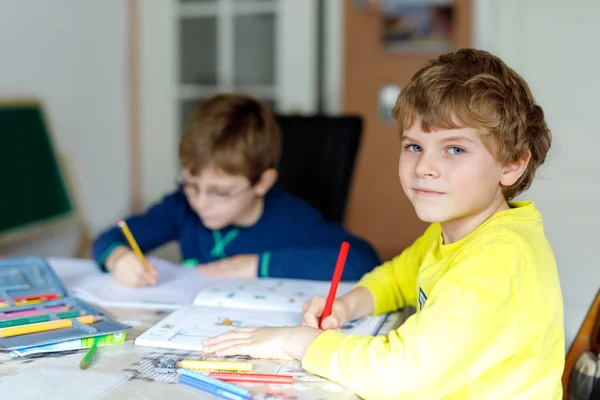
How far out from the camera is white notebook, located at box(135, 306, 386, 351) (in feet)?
3.21

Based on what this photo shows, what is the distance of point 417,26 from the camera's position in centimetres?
309

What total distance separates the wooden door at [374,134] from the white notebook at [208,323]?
2050 mm

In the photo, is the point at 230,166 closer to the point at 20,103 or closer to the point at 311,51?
the point at 20,103

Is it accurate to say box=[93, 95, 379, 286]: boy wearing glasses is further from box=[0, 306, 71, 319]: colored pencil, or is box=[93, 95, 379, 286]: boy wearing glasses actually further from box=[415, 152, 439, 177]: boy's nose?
box=[415, 152, 439, 177]: boy's nose

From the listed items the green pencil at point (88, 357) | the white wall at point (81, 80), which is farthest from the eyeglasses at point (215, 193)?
the white wall at point (81, 80)

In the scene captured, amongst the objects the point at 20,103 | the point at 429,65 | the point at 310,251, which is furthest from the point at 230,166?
the point at 20,103

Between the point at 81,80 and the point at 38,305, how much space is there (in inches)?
95.7

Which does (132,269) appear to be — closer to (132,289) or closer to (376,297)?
(132,289)

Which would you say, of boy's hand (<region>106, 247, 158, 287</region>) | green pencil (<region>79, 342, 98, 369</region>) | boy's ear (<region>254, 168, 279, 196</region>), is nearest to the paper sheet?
green pencil (<region>79, 342, 98, 369</region>)

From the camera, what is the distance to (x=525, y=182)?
1014mm

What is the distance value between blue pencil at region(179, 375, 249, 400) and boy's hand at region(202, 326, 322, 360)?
0.09 meters

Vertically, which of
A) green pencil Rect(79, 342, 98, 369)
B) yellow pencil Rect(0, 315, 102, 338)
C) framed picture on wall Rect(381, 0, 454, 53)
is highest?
framed picture on wall Rect(381, 0, 454, 53)

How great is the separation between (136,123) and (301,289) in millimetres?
2601

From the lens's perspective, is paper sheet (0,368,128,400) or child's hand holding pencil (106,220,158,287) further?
child's hand holding pencil (106,220,158,287)
